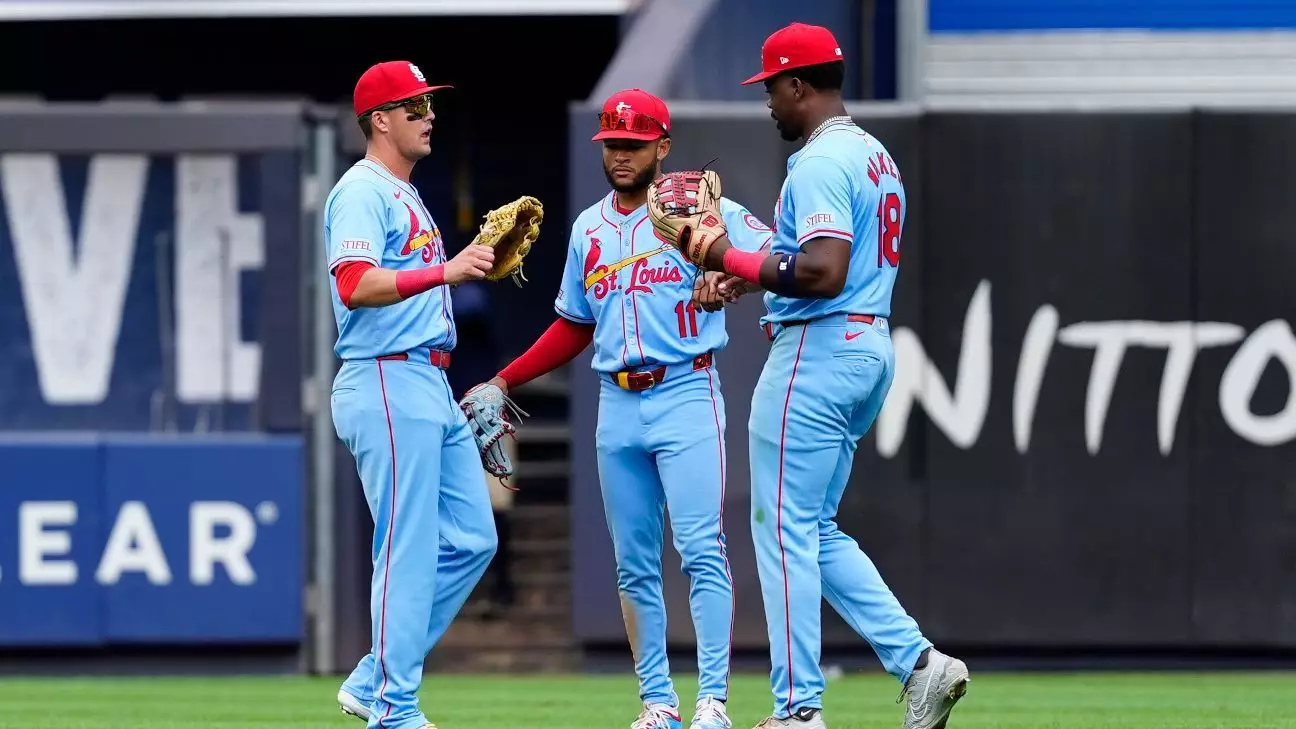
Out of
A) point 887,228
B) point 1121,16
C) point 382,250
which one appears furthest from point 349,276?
point 1121,16

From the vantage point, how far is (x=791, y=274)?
5254mm

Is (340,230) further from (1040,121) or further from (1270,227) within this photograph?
(1270,227)

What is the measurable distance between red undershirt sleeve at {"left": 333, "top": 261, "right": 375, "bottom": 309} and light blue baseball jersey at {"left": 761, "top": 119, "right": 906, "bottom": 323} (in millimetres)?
1173

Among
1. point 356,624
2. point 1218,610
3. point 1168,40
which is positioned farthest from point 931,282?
point 1168,40

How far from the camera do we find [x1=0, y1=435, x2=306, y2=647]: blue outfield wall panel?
28.8 ft

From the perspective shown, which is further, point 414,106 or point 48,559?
point 48,559

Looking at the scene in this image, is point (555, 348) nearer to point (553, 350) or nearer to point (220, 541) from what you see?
point (553, 350)

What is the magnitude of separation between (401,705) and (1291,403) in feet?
16.1

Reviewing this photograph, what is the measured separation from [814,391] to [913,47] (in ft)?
25.0

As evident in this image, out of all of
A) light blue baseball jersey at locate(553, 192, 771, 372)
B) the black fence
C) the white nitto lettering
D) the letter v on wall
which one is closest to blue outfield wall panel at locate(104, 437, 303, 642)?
the letter v on wall

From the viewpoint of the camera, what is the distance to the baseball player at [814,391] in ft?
17.8

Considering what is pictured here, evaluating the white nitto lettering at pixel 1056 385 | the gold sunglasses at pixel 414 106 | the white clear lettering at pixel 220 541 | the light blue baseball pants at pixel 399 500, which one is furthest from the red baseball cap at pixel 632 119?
the white clear lettering at pixel 220 541

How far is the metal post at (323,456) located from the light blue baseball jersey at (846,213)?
382 centimetres

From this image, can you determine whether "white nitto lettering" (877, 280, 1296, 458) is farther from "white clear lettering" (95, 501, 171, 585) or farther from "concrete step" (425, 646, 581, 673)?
"white clear lettering" (95, 501, 171, 585)
